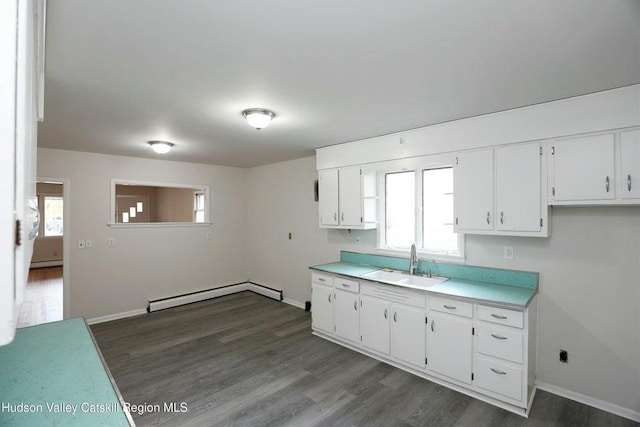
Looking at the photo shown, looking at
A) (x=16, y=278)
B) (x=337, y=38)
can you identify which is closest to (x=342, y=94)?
(x=337, y=38)

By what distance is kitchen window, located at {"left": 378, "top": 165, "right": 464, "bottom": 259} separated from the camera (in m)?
3.43

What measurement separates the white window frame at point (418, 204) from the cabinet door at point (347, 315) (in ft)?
2.53

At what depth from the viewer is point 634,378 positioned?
242 cm

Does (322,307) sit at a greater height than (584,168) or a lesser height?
lesser

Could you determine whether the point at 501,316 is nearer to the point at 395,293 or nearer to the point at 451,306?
the point at 451,306

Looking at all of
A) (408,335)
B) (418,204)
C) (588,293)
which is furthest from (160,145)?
(588,293)

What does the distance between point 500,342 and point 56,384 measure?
9.37ft

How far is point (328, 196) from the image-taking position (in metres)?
4.21

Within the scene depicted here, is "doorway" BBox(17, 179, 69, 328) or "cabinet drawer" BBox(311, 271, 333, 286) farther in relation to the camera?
"doorway" BBox(17, 179, 69, 328)

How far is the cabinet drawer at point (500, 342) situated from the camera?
245cm

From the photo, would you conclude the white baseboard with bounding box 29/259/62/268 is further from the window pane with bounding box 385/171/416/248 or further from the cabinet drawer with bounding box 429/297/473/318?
the cabinet drawer with bounding box 429/297/473/318

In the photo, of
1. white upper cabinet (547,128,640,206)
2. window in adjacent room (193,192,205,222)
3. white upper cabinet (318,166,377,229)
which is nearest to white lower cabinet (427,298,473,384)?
white upper cabinet (547,128,640,206)

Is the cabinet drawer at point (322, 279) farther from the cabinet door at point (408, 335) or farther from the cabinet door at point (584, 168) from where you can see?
the cabinet door at point (584, 168)

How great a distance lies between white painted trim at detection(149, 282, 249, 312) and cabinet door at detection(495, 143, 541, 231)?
4690mm
